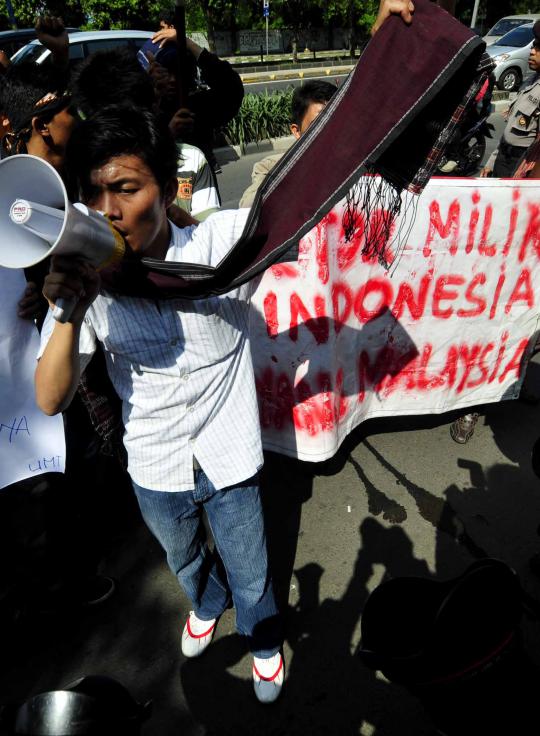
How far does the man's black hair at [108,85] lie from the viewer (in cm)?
230

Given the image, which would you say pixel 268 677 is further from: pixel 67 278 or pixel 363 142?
pixel 363 142

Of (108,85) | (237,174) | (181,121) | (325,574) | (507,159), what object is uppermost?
(108,85)

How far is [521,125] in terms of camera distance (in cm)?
435

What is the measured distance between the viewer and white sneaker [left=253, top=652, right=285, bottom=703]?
191cm

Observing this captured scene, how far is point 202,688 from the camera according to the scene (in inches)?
77.9

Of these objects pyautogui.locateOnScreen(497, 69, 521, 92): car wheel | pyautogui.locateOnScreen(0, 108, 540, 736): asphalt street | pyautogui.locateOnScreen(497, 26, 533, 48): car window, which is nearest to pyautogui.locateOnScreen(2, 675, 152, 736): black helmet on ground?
pyautogui.locateOnScreen(0, 108, 540, 736): asphalt street

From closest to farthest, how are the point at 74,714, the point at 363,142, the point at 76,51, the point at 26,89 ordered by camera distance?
the point at 74,714 < the point at 363,142 < the point at 26,89 < the point at 76,51

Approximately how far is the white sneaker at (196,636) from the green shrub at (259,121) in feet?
27.6

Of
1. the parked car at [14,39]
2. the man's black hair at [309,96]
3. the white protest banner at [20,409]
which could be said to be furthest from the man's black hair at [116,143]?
the parked car at [14,39]

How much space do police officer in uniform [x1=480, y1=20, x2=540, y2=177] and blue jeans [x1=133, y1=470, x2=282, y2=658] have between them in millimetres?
3912

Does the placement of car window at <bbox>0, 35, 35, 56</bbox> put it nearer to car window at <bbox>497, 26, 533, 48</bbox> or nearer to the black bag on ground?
the black bag on ground

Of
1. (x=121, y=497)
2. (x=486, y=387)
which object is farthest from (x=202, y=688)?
(x=486, y=387)

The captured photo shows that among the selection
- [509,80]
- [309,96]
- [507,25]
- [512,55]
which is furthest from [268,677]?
[507,25]

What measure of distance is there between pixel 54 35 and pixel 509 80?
47.3 ft
